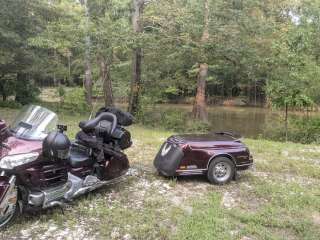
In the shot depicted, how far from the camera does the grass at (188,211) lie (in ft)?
14.7

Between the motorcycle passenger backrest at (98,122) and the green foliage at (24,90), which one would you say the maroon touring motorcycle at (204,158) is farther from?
the green foliage at (24,90)

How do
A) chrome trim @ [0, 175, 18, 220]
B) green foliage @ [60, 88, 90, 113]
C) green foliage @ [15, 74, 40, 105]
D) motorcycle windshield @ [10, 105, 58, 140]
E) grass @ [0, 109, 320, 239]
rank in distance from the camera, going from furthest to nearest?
green foliage @ [15, 74, 40, 105]
green foliage @ [60, 88, 90, 113]
motorcycle windshield @ [10, 105, 58, 140]
grass @ [0, 109, 320, 239]
chrome trim @ [0, 175, 18, 220]

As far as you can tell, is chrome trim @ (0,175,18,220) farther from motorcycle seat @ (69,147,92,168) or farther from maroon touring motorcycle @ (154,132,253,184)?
maroon touring motorcycle @ (154,132,253,184)

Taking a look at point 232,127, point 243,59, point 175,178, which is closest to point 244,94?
point 232,127

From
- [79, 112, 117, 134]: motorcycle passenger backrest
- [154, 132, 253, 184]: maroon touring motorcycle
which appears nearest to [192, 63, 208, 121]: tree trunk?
[154, 132, 253, 184]: maroon touring motorcycle

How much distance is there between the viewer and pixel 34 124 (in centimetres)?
481

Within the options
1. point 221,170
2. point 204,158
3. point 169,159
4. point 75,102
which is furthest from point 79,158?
point 75,102

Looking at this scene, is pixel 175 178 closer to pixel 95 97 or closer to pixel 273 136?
pixel 273 136

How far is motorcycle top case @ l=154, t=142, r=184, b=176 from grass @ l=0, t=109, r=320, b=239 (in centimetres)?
20

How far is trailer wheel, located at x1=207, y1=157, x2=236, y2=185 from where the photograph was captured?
20.3 feet

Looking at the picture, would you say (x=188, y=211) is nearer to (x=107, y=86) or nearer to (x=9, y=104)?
(x=107, y=86)

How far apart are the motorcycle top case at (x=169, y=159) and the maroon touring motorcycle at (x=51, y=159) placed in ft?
2.27

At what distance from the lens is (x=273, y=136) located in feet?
51.0

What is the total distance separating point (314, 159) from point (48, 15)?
43.8ft
